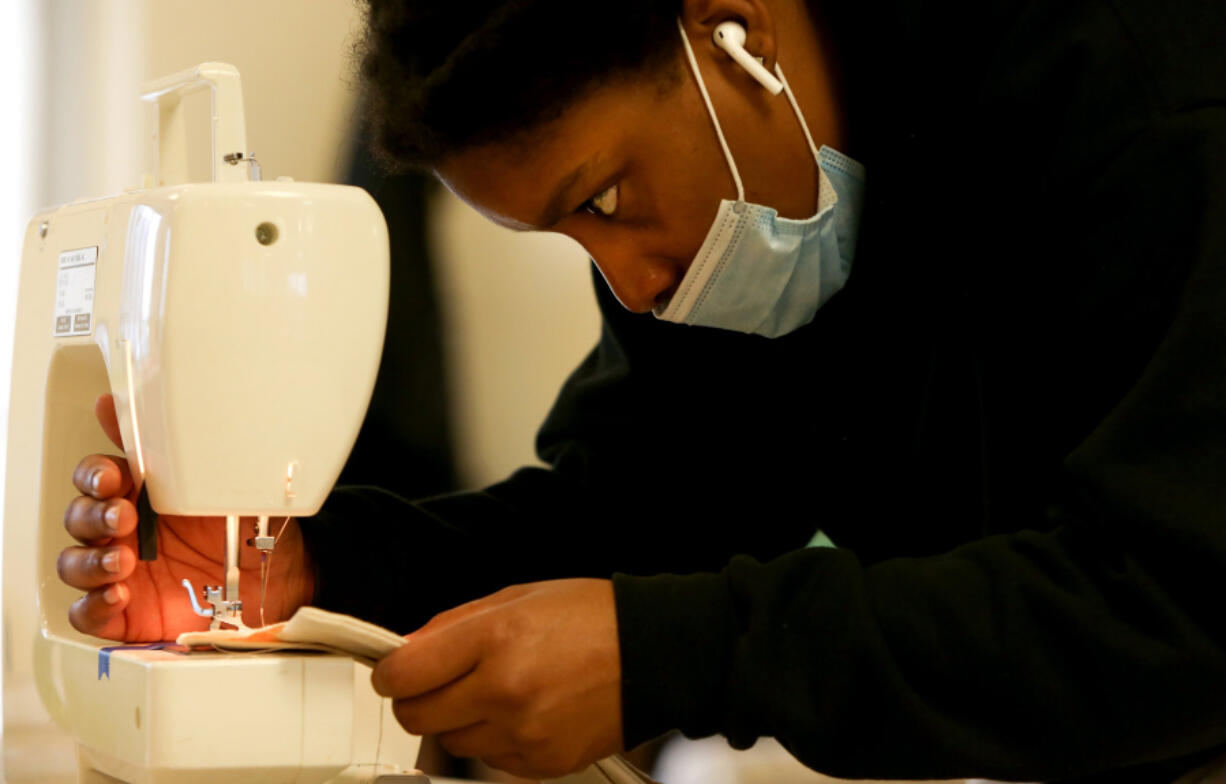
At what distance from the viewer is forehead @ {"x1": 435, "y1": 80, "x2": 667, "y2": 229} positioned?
90cm

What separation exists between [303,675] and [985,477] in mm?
580

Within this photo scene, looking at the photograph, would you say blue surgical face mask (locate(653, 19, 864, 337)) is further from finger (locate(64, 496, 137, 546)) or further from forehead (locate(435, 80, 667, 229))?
finger (locate(64, 496, 137, 546))

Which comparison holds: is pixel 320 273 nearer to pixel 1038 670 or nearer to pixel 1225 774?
pixel 1038 670

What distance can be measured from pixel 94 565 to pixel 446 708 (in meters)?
0.37

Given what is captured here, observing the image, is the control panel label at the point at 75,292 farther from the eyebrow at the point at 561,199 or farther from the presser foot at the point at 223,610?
the eyebrow at the point at 561,199

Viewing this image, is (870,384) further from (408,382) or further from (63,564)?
(408,382)

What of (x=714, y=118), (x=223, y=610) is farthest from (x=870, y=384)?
(x=223, y=610)

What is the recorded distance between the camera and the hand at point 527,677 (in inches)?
29.2

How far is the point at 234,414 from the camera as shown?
82 centimetres

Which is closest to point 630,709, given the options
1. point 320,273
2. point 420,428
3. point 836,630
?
point 836,630

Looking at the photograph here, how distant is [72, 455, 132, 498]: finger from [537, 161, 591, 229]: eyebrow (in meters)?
0.38

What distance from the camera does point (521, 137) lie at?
0.90 m

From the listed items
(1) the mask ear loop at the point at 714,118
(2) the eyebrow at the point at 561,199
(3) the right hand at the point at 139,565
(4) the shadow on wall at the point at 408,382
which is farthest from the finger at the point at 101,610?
(4) the shadow on wall at the point at 408,382

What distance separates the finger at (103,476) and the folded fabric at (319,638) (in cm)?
20
